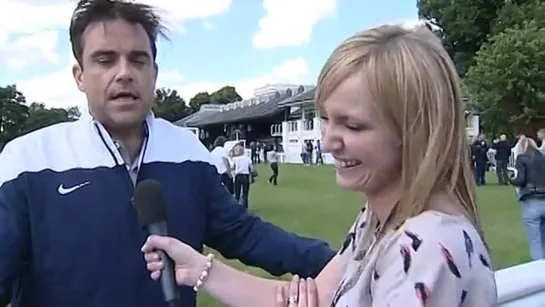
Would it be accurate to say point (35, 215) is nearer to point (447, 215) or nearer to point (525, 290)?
point (447, 215)

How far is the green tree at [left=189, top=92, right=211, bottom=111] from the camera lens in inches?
4036

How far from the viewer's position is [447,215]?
1.52m

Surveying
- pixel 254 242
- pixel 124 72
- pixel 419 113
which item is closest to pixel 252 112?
pixel 254 242

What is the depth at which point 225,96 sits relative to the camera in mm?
104125

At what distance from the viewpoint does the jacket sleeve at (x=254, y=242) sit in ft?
7.99

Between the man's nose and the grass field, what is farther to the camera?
the grass field

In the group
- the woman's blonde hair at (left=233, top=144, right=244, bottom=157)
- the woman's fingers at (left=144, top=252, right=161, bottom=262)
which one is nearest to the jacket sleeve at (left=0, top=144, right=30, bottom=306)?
the woman's fingers at (left=144, top=252, right=161, bottom=262)

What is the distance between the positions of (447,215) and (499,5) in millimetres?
46439

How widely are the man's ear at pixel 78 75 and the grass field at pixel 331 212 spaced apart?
3679 millimetres

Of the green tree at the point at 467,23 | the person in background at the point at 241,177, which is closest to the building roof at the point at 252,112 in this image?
the green tree at the point at 467,23

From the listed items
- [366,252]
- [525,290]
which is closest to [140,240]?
[366,252]

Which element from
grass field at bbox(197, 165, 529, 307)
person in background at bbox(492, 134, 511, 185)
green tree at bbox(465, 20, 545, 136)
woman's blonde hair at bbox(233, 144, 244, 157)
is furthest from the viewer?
green tree at bbox(465, 20, 545, 136)

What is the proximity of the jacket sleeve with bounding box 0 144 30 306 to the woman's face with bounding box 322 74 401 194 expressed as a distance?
86 centimetres

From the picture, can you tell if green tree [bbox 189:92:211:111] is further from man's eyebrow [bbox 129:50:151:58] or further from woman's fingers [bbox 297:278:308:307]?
woman's fingers [bbox 297:278:308:307]
